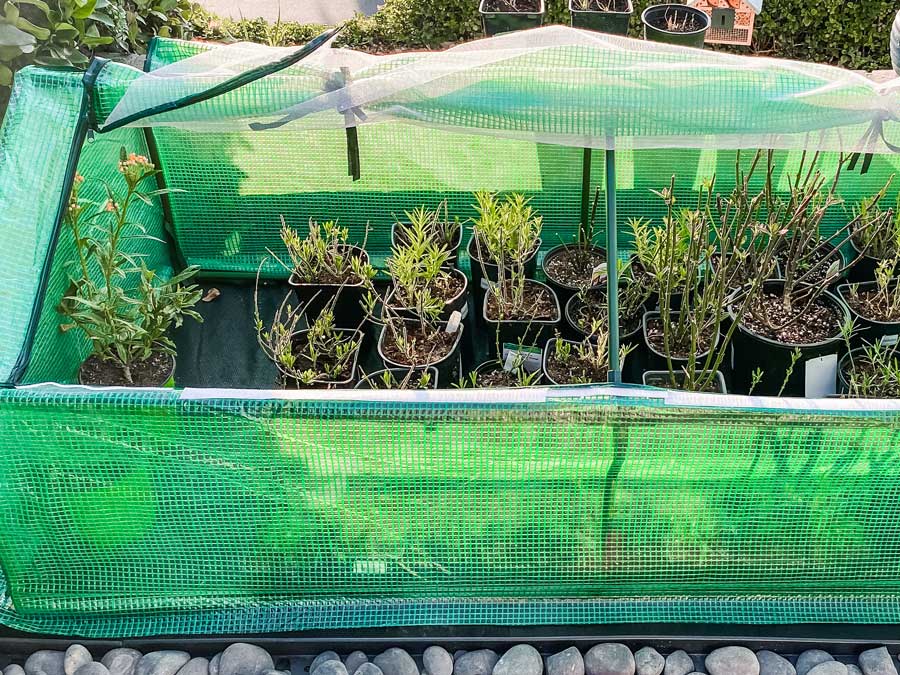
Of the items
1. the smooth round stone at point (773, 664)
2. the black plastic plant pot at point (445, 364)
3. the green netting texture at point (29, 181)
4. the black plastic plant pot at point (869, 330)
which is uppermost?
the green netting texture at point (29, 181)

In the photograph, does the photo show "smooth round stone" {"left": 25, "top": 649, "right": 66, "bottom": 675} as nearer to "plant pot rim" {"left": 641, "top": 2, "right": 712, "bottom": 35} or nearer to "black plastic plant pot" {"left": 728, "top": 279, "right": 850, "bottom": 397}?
"black plastic plant pot" {"left": 728, "top": 279, "right": 850, "bottom": 397}

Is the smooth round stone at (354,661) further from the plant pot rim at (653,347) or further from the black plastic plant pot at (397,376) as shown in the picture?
the plant pot rim at (653,347)

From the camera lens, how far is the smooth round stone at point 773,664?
2398 millimetres

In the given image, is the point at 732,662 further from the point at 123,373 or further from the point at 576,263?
the point at 123,373

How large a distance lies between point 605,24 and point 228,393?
12.3ft

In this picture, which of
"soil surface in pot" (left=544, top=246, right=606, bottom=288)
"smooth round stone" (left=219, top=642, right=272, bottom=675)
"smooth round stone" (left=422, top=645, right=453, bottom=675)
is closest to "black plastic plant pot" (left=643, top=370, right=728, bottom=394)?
"soil surface in pot" (left=544, top=246, right=606, bottom=288)

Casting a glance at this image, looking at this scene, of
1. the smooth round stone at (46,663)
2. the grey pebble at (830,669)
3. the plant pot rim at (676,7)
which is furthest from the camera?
the plant pot rim at (676,7)

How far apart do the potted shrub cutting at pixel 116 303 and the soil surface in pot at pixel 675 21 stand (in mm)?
3256

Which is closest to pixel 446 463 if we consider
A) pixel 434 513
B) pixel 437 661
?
pixel 434 513

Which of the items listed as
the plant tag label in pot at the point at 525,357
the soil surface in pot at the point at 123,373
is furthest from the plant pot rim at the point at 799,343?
the soil surface in pot at the point at 123,373

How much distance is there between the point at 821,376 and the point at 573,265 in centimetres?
95

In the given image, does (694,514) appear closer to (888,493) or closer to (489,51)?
(888,493)

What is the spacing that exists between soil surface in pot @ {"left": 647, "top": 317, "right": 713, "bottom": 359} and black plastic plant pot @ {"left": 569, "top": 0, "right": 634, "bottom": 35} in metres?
2.59

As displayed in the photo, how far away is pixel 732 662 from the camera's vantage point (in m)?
2.40
